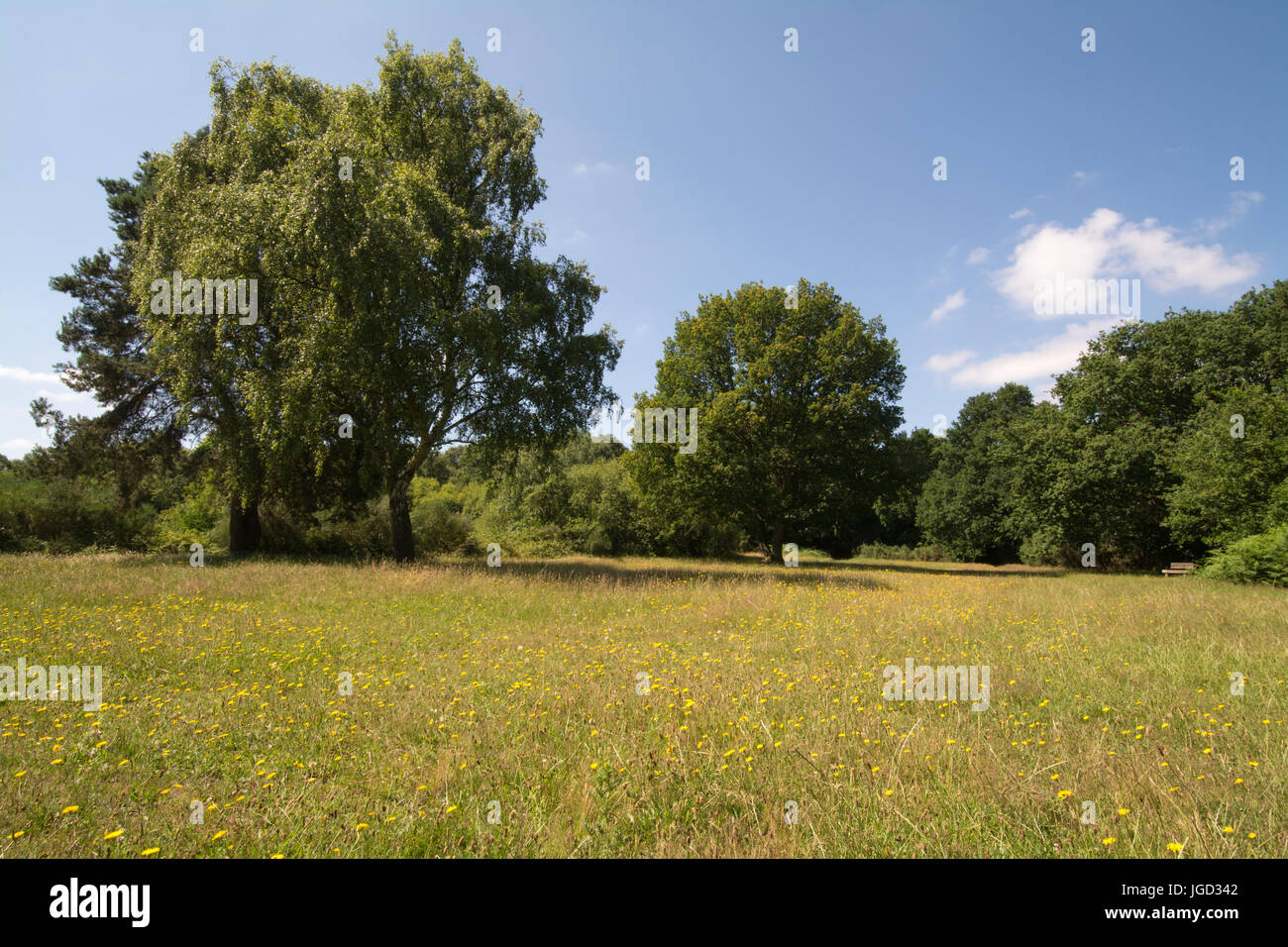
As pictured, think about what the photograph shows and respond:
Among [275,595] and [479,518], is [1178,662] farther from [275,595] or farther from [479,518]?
[479,518]

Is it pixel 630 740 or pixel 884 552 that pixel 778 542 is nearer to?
pixel 884 552

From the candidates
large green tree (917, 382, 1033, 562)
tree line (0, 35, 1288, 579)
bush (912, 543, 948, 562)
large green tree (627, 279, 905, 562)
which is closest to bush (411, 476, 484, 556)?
tree line (0, 35, 1288, 579)

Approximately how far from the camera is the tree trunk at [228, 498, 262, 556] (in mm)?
22572

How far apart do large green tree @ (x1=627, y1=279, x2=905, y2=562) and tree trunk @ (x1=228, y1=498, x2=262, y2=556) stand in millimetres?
18407

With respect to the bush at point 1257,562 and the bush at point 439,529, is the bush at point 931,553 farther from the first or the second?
the bush at point 439,529

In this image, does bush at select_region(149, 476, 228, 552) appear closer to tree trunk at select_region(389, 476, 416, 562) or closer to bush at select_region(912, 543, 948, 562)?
tree trunk at select_region(389, 476, 416, 562)

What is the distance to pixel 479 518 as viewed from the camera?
120ft

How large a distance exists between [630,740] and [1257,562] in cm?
2454

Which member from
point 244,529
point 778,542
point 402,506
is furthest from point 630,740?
point 778,542

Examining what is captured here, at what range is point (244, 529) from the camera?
914 inches

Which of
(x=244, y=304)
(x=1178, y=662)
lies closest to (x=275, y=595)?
(x=244, y=304)

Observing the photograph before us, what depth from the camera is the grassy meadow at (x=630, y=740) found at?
11.1 feet

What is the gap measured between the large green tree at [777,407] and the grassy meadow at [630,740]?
19.3 meters
